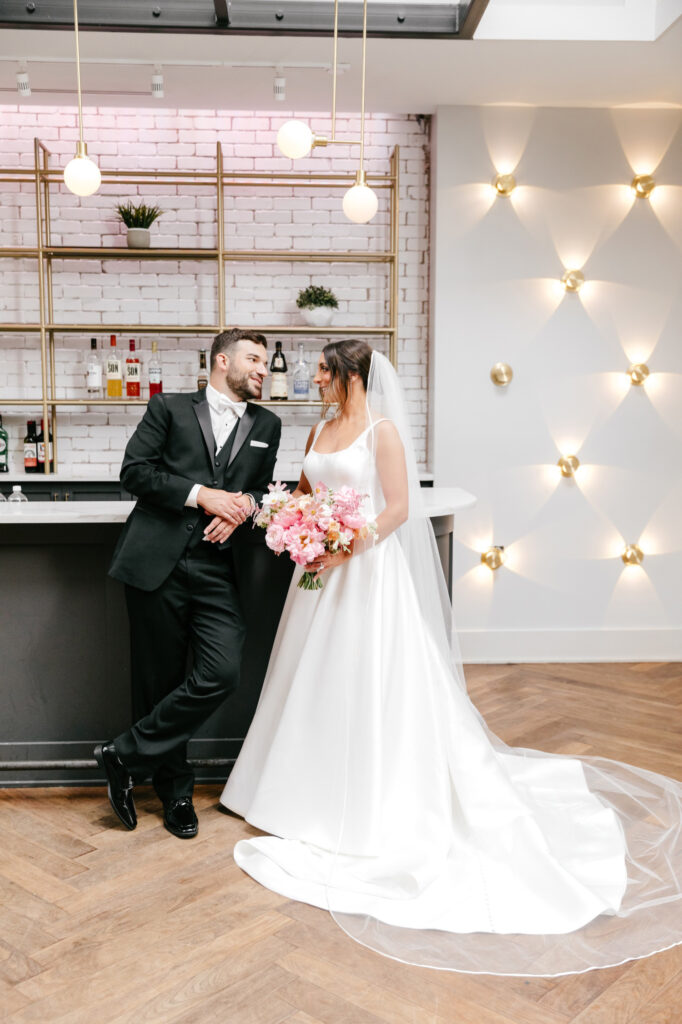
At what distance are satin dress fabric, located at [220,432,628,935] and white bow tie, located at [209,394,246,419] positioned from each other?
299 mm

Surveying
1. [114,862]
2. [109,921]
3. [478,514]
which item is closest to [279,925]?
[109,921]

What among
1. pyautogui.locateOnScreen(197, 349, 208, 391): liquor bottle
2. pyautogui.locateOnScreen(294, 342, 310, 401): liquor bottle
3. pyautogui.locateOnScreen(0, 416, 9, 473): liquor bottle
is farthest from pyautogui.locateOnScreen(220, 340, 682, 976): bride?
pyautogui.locateOnScreen(0, 416, 9, 473): liquor bottle

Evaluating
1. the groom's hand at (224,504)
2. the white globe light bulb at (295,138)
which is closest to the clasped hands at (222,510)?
the groom's hand at (224,504)

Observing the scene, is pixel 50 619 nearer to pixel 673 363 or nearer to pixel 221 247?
pixel 221 247

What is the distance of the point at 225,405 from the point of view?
3.18 m

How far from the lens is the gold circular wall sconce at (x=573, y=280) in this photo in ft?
17.7

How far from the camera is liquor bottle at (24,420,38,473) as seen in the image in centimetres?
A: 549

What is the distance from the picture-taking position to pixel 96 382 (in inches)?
215

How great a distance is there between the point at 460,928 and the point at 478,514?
3.32 meters

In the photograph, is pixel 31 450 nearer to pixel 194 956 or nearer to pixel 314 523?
pixel 314 523

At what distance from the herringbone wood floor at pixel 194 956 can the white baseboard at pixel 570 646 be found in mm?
2606

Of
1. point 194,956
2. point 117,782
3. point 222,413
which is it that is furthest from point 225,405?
point 194,956

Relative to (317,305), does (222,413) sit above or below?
below

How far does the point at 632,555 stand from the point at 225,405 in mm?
3325
